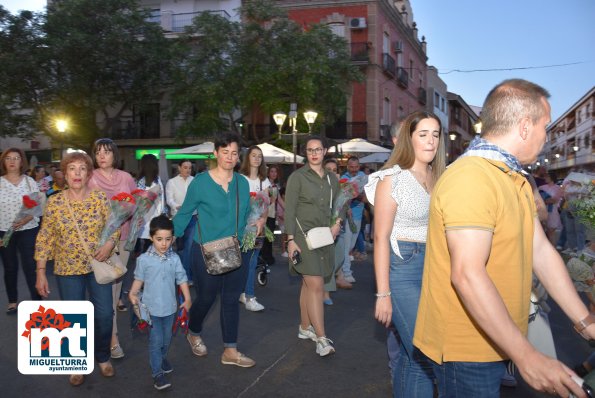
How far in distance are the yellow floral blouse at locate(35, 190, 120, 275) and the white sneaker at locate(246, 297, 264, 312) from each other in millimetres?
2551

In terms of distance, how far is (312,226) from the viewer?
4824 mm

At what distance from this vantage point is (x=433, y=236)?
2057 mm

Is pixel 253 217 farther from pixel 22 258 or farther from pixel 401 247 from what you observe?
pixel 22 258

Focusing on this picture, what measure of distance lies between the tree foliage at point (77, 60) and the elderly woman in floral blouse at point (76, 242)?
1994 cm

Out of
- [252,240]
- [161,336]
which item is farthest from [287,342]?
[161,336]

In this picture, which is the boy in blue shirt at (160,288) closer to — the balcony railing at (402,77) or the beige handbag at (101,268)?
the beige handbag at (101,268)

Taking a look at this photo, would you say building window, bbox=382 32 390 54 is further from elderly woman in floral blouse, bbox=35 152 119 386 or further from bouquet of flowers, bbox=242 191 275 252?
elderly woman in floral blouse, bbox=35 152 119 386

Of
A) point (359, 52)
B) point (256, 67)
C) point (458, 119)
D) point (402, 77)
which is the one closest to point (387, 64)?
point (359, 52)

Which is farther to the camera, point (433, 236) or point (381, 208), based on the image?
point (381, 208)

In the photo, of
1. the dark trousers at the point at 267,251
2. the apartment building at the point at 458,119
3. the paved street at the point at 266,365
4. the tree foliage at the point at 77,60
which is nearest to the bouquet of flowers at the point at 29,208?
the paved street at the point at 266,365

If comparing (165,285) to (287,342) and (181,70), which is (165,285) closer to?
(287,342)

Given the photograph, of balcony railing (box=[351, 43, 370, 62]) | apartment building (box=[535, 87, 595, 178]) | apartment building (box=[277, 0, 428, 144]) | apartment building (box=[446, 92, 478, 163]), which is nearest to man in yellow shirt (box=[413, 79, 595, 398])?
apartment building (box=[277, 0, 428, 144])

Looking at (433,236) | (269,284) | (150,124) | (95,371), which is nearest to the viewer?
(433,236)

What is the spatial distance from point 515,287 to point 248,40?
2220 centimetres
